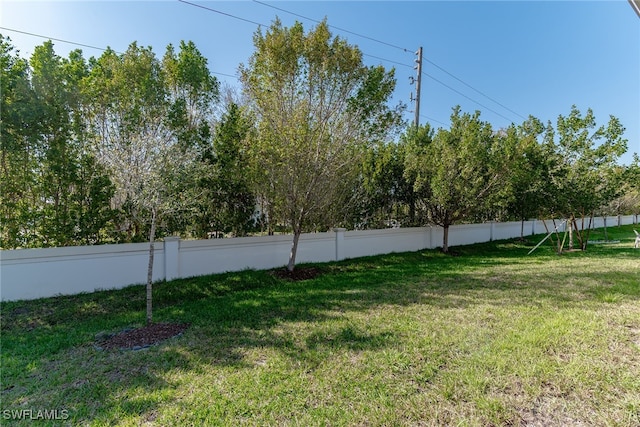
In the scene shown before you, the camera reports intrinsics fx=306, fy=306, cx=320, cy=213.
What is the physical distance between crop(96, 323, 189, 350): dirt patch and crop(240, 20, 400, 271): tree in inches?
147

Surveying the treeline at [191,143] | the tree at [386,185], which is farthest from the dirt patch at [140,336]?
the tree at [386,185]

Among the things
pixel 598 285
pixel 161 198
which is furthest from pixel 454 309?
pixel 161 198

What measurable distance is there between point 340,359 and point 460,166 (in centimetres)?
866

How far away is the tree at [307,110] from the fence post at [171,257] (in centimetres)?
213

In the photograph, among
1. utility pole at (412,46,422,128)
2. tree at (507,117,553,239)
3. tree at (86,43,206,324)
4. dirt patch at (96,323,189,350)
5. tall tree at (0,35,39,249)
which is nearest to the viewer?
dirt patch at (96,323,189,350)

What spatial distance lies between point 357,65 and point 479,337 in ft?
19.4

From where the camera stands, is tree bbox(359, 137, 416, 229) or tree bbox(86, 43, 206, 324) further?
tree bbox(359, 137, 416, 229)

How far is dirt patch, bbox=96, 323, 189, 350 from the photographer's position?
11.6 ft

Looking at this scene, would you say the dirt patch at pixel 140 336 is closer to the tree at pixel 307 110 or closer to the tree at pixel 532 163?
the tree at pixel 307 110

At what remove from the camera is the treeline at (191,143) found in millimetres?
5098

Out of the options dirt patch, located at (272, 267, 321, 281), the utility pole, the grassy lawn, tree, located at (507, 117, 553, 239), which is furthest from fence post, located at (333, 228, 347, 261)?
the utility pole

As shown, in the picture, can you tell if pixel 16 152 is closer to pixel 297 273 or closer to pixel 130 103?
pixel 130 103

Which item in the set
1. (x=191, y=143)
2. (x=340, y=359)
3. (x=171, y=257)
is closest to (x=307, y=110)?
(x=191, y=143)

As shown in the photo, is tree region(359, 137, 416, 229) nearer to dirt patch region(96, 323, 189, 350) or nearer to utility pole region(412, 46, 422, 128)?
utility pole region(412, 46, 422, 128)
